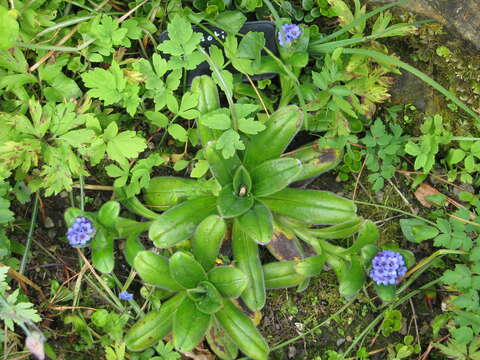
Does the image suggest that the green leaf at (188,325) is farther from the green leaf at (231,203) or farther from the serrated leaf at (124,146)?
the serrated leaf at (124,146)

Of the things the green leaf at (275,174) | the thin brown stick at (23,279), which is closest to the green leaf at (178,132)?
the green leaf at (275,174)

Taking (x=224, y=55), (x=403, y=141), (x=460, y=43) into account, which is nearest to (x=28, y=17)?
(x=224, y=55)

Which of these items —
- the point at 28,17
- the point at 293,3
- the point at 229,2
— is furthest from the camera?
the point at 293,3

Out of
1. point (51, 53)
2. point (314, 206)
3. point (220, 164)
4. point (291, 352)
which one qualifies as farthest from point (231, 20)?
point (291, 352)

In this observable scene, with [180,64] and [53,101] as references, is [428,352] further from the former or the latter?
[53,101]

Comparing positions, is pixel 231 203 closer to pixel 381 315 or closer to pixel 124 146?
pixel 124 146


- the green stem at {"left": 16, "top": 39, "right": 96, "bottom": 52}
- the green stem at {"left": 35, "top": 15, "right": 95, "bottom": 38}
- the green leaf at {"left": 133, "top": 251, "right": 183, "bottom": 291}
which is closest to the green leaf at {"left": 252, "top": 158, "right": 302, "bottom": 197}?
the green leaf at {"left": 133, "top": 251, "right": 183, "bottom": 291}

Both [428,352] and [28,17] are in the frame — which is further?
[428,352]

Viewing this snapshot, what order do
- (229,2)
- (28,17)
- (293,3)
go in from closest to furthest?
(28,17) → (229,2) → (293,3)
